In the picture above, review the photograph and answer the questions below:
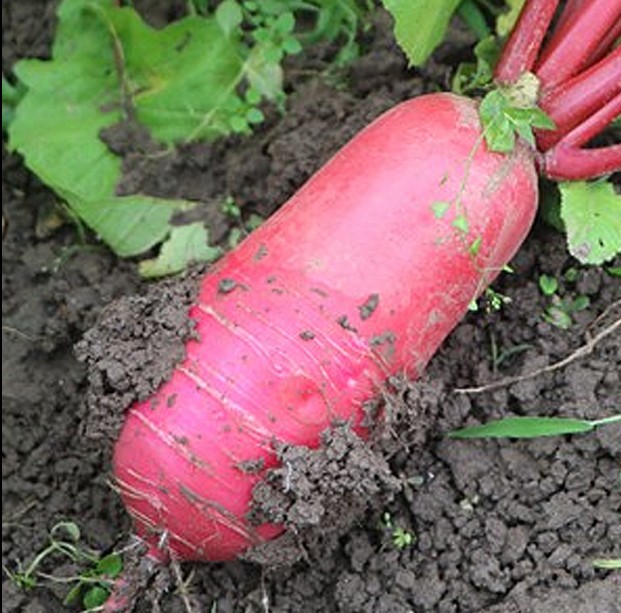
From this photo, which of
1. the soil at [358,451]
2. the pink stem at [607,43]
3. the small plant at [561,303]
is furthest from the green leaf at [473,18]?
the small plant at [561,303]

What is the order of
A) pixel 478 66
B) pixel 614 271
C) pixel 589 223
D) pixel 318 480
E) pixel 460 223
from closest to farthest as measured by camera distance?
pixel 318 480 → pixel 460 223 → pixel 589 223 → pixel 614 271 → pixel 478 66

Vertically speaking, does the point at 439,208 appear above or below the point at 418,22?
below

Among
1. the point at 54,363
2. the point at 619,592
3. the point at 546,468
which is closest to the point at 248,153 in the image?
the point at 54,363

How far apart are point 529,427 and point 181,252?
826mm

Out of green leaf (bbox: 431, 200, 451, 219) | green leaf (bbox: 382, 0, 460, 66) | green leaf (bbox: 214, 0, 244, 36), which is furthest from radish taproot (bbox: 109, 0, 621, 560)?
green leaf (bbox: 214, 0, 244, 36)

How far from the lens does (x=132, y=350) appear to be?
2209 mm

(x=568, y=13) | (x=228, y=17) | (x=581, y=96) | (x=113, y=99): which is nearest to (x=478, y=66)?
(x=568, y=13)

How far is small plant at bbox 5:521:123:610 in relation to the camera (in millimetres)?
2355

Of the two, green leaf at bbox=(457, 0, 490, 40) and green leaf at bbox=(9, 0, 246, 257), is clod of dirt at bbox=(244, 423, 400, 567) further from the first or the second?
green leaf at bbox=(457, 0, 490, 40)

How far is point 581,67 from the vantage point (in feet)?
7.72

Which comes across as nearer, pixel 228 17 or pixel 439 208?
pixel 439 208

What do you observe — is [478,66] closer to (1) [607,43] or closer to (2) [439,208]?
(1) [607,43]

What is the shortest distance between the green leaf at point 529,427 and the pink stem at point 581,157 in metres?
0.45

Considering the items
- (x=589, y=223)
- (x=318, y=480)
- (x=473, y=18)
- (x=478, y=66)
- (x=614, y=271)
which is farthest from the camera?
(x=473, y=18)
